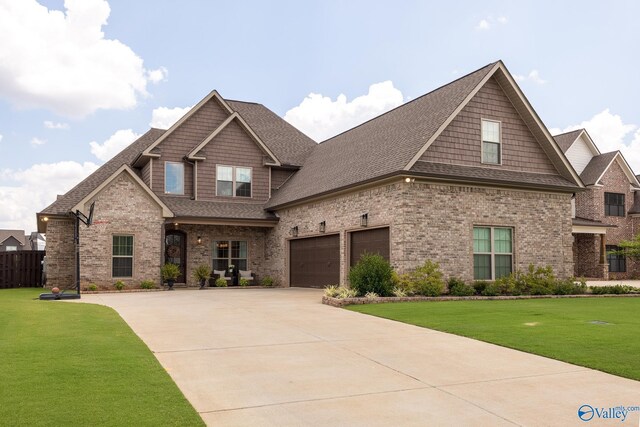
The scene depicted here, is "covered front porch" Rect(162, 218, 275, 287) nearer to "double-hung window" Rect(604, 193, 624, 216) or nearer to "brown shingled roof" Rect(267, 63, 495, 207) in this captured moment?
"brown shingled roof" Rect(267, 63, 495, 207)

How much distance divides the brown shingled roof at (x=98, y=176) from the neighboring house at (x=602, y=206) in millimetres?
25162

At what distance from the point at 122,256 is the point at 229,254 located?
527cm

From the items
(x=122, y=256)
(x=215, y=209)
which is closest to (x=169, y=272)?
(x=122, y=256)

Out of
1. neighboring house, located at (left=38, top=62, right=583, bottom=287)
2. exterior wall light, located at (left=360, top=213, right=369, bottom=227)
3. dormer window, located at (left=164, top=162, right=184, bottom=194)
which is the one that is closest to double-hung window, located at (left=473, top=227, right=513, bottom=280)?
neighboring house, located at (left=38, top=62, right=583, bottom=287)

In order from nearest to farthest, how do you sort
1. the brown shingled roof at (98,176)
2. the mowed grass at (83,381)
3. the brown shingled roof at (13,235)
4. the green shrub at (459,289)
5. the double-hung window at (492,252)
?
the mowed grass at (83,381), the green shrub at (459,289), the double-hung window at (492,252), the brown shingled roof at (98,176), the brown shingled roof at (13,235)

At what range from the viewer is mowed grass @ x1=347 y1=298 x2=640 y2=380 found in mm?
7832

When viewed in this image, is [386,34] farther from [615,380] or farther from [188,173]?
[615,380]

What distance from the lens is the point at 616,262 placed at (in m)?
36.4

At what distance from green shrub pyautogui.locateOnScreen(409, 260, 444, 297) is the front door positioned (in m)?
11.9

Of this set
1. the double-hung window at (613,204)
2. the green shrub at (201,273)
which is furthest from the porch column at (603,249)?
the green shrub at (201,273)

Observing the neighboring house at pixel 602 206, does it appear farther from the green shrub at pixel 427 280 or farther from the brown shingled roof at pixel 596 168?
the green shrub at pixel 427 280

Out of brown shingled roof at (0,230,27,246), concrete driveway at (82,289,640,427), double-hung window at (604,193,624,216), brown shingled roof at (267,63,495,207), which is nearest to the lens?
concrete driveway at (82,289,640,427)

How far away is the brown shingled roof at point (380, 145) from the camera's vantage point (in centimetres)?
1895

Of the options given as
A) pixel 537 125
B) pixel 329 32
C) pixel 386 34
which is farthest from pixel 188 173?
pixel 537 125
